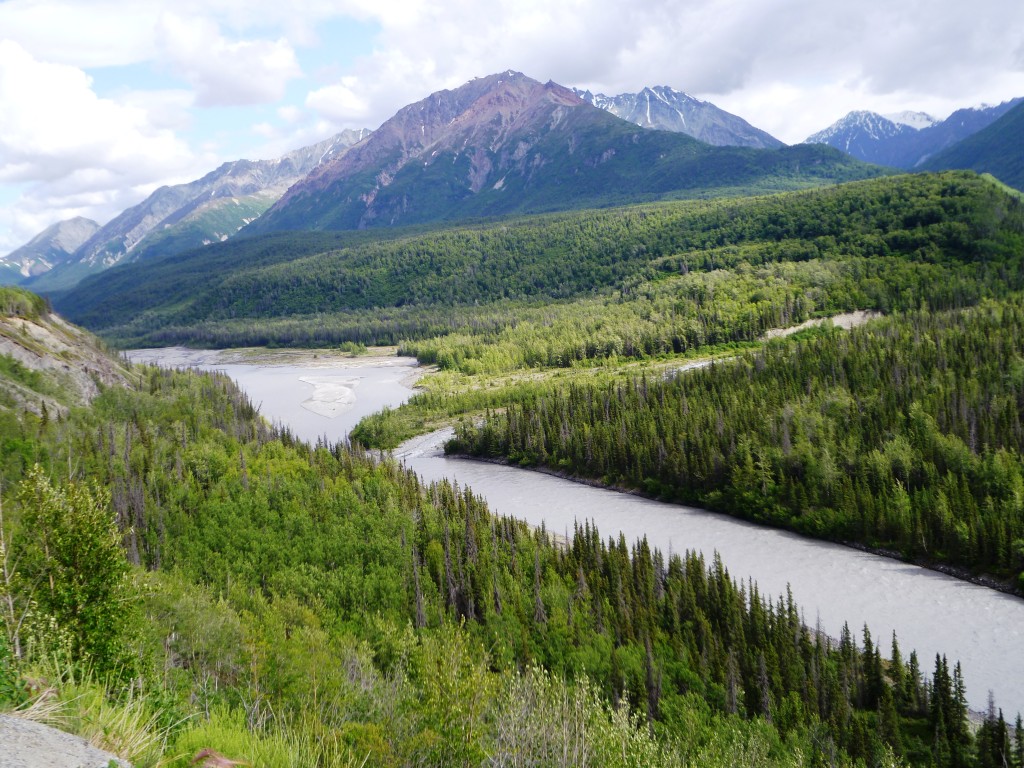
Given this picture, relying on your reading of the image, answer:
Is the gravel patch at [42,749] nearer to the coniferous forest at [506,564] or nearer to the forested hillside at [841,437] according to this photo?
the coniferous forest at [506,564]

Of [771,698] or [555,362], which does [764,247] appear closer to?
[555,362]

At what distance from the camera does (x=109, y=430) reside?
2921 inches

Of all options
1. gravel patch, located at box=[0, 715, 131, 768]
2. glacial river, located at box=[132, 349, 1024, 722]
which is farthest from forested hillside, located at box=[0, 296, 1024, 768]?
glacial river, located at box=[132, 349, 1024, 722]

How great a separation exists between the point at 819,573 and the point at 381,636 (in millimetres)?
34182

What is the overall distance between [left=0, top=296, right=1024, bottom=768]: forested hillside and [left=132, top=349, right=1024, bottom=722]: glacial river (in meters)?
2.58

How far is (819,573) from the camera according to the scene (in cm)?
5822

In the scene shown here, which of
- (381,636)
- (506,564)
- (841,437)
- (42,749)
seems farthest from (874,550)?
(42,749)

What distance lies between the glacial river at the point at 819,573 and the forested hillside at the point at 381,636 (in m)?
2.58

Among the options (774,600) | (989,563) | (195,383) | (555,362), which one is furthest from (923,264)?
(195,383)

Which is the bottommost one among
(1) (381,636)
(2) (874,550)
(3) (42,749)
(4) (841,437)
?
(2) (874,550)

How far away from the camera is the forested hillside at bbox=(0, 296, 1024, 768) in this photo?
1994cm

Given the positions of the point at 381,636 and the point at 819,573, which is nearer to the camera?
the point at 381,636

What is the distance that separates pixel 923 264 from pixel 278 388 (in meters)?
134

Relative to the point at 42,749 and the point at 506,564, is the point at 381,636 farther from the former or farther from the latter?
the point at 42,749
